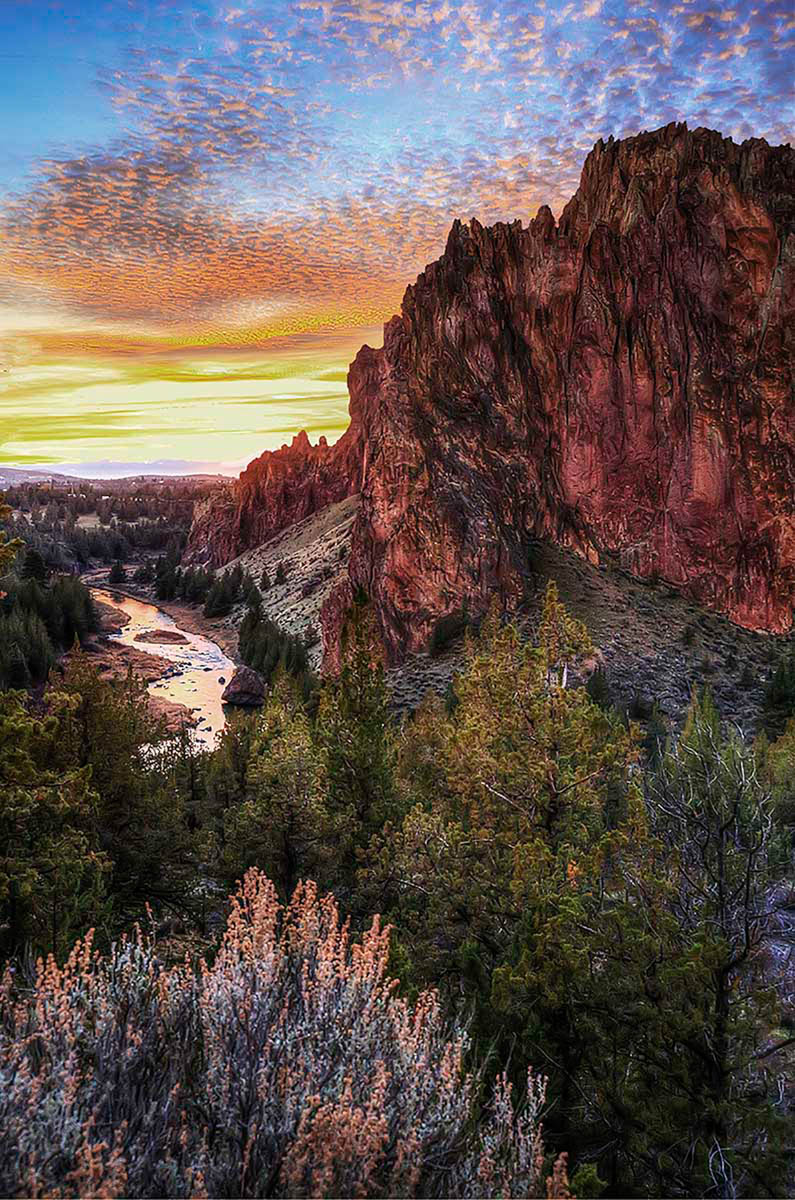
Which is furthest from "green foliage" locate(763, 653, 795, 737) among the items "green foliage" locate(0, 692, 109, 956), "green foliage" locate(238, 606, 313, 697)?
"green foliage" locate(0, 692, 109, 956)

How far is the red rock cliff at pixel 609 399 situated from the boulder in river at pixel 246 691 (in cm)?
1267

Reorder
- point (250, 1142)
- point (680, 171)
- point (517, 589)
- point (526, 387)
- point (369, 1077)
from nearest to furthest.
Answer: point (250, 1142)
point (369, 1077)
point (517, 589)
point (680, 171)
point (526, 387)

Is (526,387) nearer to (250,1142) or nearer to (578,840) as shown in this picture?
(578,840)

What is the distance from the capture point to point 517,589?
78.8 meters

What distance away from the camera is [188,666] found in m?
81.9

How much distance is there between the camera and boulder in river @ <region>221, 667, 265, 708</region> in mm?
66938

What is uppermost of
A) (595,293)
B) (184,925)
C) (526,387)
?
(595,293)

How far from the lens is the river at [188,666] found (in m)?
63.5

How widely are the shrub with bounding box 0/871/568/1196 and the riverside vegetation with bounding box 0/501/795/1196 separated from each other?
29 mm

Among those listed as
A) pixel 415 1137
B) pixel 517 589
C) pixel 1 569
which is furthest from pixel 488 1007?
pixel 517 589

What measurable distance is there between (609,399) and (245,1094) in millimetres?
95108

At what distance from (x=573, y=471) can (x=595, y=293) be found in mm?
23304

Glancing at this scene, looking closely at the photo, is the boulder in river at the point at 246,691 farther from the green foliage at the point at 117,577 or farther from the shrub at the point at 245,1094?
the green foliage at the point at 117,577

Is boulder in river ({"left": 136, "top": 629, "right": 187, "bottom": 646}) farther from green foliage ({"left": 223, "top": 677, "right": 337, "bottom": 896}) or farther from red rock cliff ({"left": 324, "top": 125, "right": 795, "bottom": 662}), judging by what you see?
green foliage ({"left": 223, "top": 677, "right": 337, "bottom": 896})
